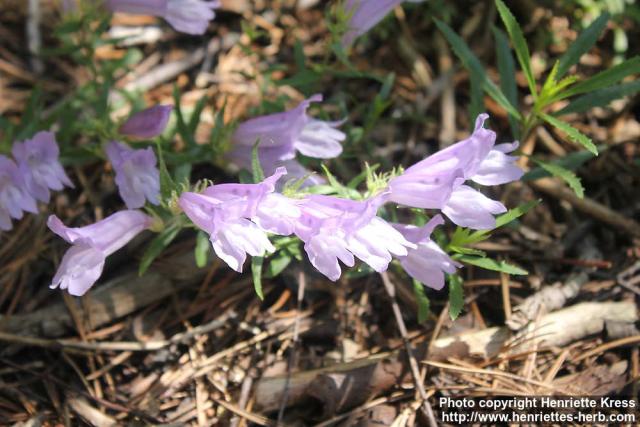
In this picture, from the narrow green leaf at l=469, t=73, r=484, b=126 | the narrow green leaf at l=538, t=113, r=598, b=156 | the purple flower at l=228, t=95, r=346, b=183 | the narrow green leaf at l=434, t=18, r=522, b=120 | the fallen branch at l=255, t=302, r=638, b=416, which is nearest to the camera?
the narrow green leaf at l=538, t=113, r=598, b=156

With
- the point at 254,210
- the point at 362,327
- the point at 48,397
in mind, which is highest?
the point at 254,210

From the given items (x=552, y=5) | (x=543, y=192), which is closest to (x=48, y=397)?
(x=543, y=192)

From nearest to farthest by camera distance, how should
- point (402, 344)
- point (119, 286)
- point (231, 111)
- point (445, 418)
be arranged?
point (445, 418), point (402, 344), point (119, 286), point (231, 111)

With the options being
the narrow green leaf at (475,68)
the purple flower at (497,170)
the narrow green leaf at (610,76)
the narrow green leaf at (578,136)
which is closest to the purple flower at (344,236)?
the purple flower at (497,170)

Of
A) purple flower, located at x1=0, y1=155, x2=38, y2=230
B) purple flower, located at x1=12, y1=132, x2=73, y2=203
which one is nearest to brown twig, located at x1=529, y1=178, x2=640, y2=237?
purple flower, located at x1=12, y1=132, x2=73, y2=203

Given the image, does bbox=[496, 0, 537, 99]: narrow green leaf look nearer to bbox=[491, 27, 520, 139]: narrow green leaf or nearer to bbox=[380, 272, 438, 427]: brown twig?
bbox=[491, 27, 520, 139]: narrow green leaf

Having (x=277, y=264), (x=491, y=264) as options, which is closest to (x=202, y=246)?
(x=277, y=264)

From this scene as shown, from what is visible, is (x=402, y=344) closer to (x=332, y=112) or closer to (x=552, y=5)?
(x=332, y=112)

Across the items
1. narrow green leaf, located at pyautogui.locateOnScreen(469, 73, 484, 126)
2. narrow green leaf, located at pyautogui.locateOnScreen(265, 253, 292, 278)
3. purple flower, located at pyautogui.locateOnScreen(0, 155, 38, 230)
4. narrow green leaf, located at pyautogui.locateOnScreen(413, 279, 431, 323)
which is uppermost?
narrow green leaf, located at pyautogui.locateOnScreen(469, 73, 484, 126)
